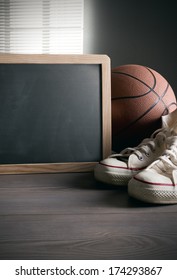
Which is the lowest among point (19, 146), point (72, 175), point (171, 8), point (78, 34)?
point (72, 175)

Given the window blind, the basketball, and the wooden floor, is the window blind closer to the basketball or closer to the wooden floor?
the basketball

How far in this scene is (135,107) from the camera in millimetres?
1403

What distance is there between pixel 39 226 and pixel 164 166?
427 mm

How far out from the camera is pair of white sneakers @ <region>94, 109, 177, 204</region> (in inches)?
35.7

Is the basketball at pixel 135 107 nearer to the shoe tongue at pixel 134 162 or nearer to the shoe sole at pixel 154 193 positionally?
the shoe tongue at pixel 134 162

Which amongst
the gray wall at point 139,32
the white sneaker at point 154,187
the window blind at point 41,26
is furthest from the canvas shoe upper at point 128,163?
the window blind at point 41,26

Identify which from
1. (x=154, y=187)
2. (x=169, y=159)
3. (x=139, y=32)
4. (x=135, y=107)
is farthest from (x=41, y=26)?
(x=154, y=187)

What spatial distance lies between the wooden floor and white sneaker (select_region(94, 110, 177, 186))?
40 mm

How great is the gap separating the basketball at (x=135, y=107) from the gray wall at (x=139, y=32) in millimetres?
1959

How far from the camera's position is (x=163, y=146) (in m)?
1.19

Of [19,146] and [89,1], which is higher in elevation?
[89,1]
